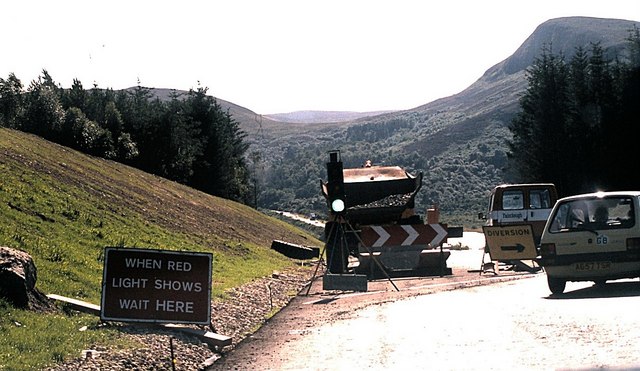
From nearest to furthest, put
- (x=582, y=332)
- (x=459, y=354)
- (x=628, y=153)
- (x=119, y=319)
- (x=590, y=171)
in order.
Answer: (x=459, y=354), (x=582, y=332), (x=119, y=319), (x=628, y=153), (x=590, y=171)

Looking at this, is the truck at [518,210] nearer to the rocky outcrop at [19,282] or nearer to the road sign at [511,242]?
the road sign at [511,242]

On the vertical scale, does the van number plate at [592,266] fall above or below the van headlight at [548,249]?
below

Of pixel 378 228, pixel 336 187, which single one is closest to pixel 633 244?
pixel 336 187

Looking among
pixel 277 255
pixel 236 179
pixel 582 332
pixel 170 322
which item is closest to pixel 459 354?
pixel 582 332

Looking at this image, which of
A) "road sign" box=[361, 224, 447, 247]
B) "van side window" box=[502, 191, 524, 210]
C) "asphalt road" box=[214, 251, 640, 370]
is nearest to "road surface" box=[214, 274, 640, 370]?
"asphalt road" box=[214, 251, 640, 370]

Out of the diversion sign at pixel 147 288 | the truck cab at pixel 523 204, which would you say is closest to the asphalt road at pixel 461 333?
the diversion sign at pixel 147 288

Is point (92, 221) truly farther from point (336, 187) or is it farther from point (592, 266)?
point (592, 266)

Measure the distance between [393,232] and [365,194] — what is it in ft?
13.6

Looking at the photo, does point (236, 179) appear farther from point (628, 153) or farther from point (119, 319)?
point (119, 319)

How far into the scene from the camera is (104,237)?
22.8 m

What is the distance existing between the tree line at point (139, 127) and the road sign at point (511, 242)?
3603cm

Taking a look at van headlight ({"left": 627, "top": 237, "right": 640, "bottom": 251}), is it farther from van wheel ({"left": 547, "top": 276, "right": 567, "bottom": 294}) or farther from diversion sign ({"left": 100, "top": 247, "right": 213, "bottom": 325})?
diversion sign ({"left": 100, "top": 247, "right": 213, "bottom": 325})

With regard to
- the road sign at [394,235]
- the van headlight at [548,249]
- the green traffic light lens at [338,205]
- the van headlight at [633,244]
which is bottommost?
the road sign at [394,235]

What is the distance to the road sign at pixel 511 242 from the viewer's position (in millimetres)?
25516
